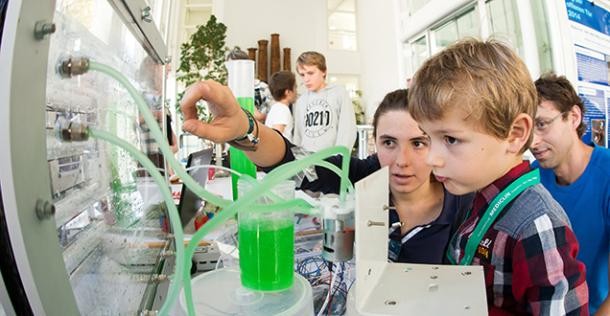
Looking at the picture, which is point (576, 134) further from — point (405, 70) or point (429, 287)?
point (405, 70)

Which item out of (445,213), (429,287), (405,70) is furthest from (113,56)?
(405,70)

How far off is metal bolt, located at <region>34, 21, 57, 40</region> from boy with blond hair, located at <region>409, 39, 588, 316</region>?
26.6 inches

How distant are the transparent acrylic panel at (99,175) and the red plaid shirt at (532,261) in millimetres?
630

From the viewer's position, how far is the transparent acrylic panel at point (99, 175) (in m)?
0.34

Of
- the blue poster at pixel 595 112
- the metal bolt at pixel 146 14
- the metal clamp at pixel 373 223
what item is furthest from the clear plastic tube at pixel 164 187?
the blue poster at pixel 595 112

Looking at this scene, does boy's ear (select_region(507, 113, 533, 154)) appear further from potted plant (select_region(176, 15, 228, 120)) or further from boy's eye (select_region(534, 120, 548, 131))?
potted plant (select_region(176, 15, 228, 120))

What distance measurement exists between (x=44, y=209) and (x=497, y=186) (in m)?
A: 0.77

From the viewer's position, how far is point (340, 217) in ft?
1.44

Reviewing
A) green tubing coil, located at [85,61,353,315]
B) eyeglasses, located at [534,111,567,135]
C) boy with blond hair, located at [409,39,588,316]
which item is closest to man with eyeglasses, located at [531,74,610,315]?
eyeglasses, located at [534,111,567,135]

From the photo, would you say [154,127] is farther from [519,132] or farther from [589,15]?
[589,15]

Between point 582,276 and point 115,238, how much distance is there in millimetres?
803

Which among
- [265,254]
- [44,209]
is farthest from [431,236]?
[44,209]

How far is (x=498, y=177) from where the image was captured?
767 mm

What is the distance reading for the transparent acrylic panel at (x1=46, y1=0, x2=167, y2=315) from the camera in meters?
0.34
